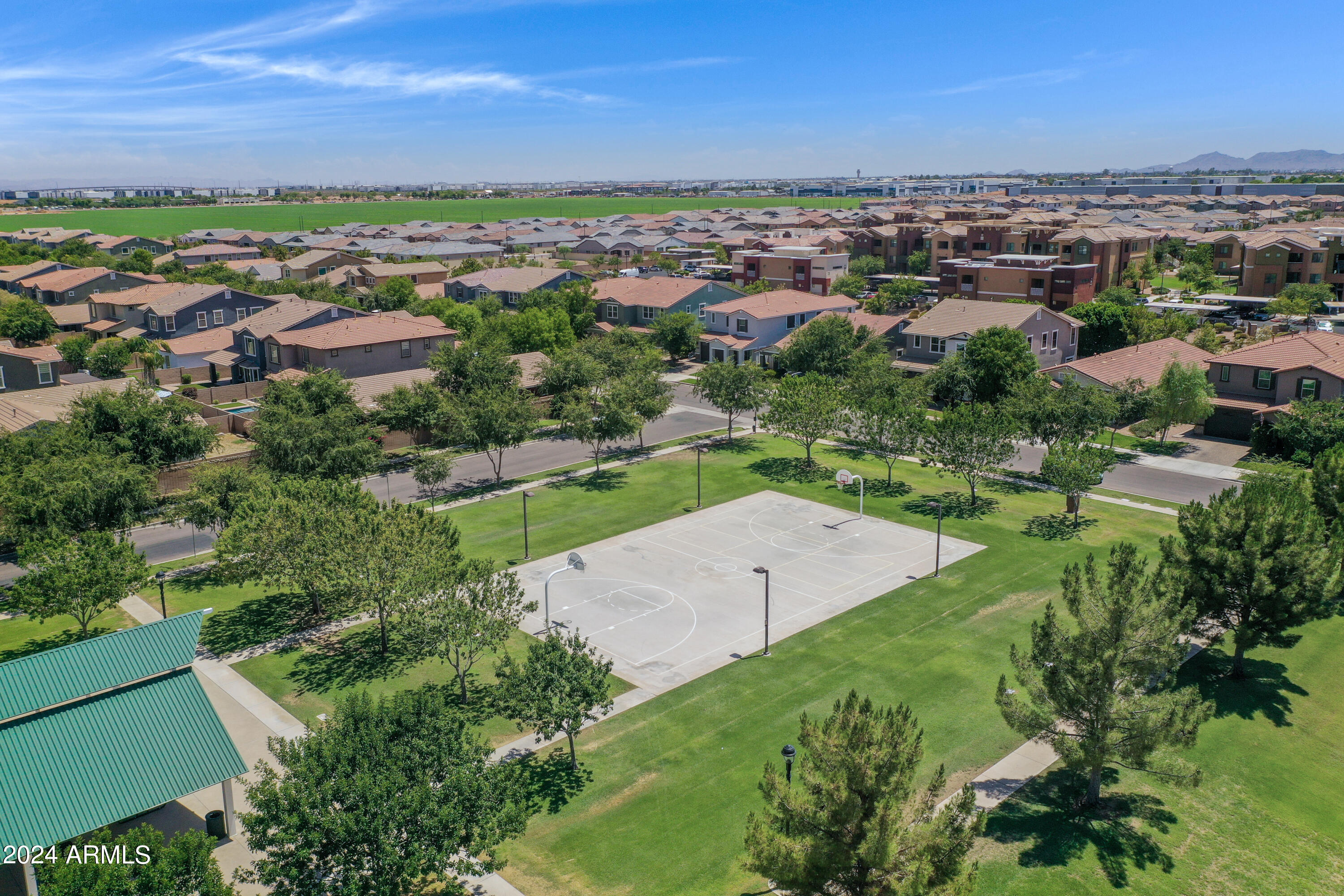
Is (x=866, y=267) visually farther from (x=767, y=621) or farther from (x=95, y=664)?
(x=95, y=664)

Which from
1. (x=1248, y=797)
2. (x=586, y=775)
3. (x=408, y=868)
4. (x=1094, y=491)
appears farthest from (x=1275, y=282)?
(x=408, y=868)

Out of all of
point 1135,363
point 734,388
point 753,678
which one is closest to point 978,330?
point 1135,363

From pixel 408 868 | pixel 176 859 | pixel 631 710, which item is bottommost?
pixel 631 710

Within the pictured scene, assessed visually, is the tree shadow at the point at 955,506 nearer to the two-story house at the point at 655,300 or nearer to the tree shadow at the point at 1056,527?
the tree shadow at the point at 1056,527

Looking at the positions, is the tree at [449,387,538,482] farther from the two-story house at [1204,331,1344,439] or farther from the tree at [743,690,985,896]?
the two-story house at [1204,331,1344,439]

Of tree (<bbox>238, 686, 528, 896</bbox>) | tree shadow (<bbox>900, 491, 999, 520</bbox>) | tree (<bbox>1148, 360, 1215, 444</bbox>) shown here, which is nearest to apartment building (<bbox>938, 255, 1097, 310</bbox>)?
tree (<bbox>1148, 360, 1215, 444</bbox>)

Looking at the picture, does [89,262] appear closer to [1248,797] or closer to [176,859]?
[176,859]
